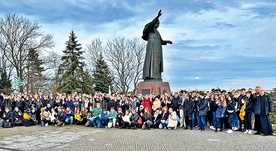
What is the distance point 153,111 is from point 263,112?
495cm

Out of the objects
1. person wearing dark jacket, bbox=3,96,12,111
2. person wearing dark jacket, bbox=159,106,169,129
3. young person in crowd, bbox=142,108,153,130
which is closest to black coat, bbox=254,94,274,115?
person wearing dark jacket, bbox=159,106,169,129

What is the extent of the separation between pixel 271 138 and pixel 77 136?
22.4 feet

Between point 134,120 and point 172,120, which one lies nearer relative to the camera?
point 172,120

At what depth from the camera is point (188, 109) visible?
12.4 m

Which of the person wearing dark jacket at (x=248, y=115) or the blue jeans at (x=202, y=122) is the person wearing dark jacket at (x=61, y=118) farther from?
the person wearing dark jacket at (x=248, y=115)

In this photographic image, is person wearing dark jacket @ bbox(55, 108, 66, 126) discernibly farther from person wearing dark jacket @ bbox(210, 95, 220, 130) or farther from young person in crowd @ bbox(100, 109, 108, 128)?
person wearing dark jacket @ bbox(210, 95, 220, 130)

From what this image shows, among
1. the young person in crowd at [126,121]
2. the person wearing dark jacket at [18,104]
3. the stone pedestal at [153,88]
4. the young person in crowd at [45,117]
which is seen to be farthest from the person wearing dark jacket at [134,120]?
the person wearing dark jacket at [18,104]

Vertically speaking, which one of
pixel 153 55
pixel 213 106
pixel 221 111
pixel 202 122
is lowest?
pixel 202 122

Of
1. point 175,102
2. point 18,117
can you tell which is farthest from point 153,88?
point 18,117

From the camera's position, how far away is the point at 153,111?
1330cm

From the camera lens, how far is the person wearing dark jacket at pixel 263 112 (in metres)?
10.1

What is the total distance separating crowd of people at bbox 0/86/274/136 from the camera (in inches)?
427

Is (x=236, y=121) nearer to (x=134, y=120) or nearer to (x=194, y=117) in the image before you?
(x=194, y=117)

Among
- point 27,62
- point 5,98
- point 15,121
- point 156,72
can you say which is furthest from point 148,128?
point 27,62
